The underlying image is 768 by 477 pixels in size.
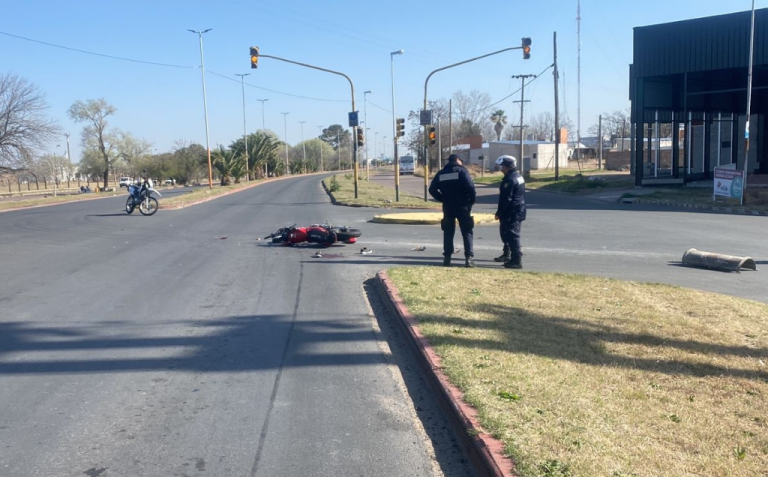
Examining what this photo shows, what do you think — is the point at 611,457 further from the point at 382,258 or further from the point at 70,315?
the point at 382,258

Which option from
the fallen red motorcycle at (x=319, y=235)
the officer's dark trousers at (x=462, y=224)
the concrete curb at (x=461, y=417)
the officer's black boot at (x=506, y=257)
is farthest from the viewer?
the fallen red motorcycle at (x=319, y=235)

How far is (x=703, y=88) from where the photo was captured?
39406 millimetres

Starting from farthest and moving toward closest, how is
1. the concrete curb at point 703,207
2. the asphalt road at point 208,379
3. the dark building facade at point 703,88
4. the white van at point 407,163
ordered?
the white van at point 407,163 → the dark building facade at point 703,88 → the concrete curb at point 703,207 → the asphalt road at point 208,379

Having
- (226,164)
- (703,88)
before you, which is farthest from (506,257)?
(226,164)

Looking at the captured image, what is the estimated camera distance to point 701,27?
A: 33375 mm

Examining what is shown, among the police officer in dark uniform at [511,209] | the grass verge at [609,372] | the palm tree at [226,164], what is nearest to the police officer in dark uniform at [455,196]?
the police officer in dark uniform at [511,209]

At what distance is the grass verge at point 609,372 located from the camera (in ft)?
12.5

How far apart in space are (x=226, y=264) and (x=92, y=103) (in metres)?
80.7

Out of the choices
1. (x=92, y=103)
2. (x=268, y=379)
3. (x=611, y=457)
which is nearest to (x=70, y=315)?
(x=268, y=379)

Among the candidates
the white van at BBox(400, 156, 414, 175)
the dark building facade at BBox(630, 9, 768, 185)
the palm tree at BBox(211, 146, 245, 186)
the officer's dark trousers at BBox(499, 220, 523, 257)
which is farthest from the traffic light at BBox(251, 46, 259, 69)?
the white van at BBox(400, 156, 414, 175)

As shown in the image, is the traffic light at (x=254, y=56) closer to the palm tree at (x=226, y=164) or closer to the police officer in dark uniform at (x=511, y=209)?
the police officer in dark uniform at (x=511, y=209)

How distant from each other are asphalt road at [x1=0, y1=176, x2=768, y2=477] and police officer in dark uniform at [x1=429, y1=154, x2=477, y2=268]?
0.79 meters

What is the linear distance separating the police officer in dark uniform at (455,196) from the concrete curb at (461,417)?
13.4 ft

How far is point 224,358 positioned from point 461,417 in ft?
8.64
